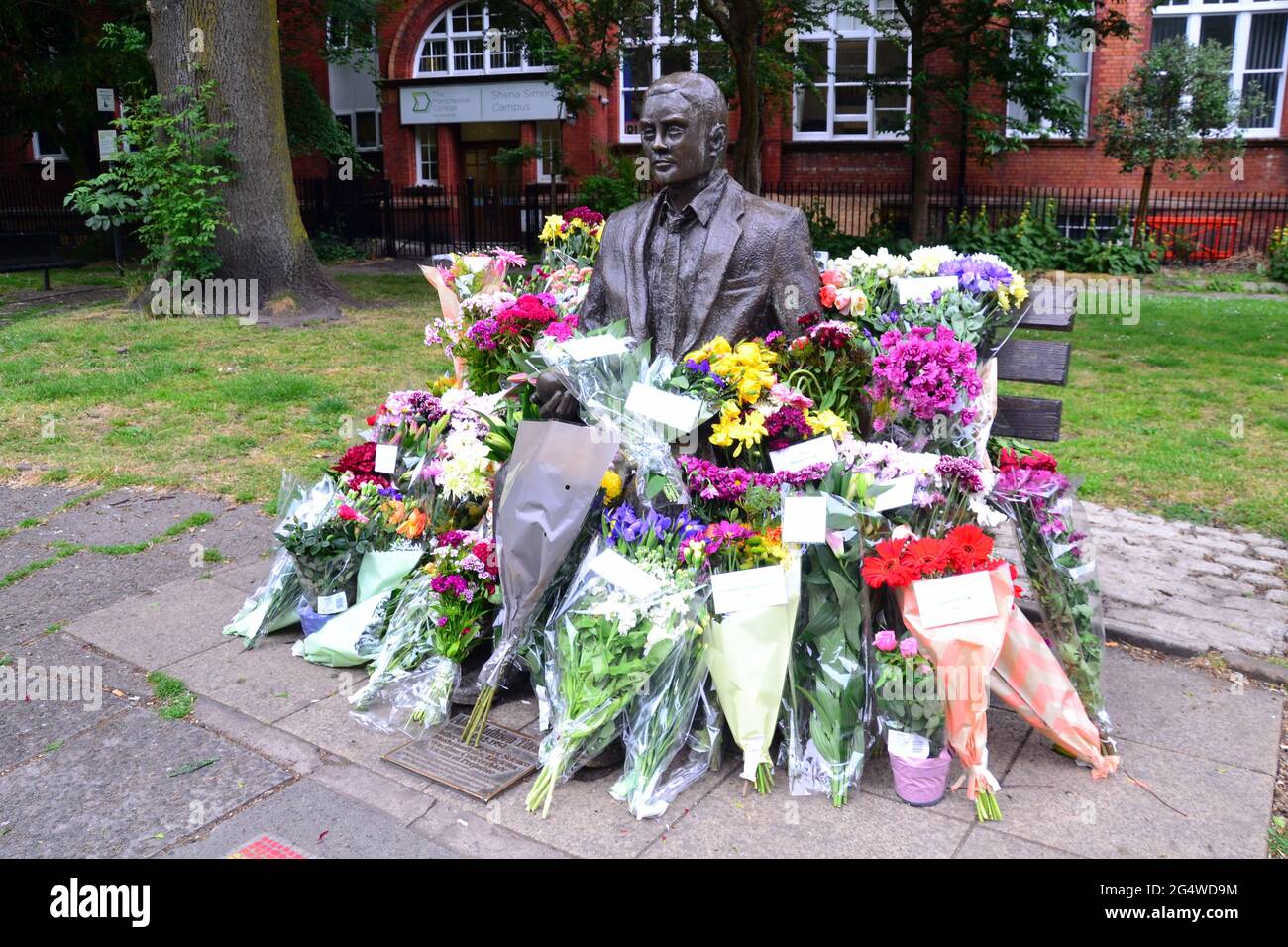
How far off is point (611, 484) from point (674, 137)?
136cm

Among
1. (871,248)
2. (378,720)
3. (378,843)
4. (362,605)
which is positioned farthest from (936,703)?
(871,248)

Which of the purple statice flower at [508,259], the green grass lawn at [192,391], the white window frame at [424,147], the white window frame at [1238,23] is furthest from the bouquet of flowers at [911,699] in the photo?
the white window frame at [424,147]

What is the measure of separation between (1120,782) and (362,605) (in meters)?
2.84

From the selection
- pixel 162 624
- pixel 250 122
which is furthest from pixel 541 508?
pixel 250 122

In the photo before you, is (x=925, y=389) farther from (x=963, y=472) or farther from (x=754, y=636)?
(x=754, y=636)

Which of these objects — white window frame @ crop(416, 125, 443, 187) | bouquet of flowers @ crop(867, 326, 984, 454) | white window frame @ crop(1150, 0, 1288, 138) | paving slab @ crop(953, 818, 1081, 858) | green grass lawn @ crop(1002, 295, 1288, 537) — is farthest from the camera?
white window frame @ crop(416, 125, 443, 187)

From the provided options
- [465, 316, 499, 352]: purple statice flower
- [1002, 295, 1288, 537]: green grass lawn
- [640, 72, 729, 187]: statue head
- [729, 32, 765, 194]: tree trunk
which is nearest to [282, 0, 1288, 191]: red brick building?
[729, 32, 765, 194]: tree trunk

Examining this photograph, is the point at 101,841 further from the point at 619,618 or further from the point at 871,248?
the point at 871,248

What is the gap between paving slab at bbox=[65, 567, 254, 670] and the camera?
4.51 metres

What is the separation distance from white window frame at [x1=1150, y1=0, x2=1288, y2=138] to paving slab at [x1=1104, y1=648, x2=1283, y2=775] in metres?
17.3

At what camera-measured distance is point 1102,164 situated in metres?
18.8

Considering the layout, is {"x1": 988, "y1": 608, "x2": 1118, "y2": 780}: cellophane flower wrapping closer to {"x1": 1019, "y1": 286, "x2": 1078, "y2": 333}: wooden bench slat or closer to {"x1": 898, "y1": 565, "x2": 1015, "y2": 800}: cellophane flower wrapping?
{"x1": 898, "y1": 565, "x2": 1015, "y2": 800}: cellophane flower wrapping

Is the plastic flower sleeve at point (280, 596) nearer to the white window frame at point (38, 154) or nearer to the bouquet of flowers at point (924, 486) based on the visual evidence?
the bouquet of flowers at point (924, 486)

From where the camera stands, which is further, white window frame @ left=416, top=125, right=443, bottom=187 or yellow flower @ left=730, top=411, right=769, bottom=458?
white window frame @ left=416, top=125, right=443, bottom=187
